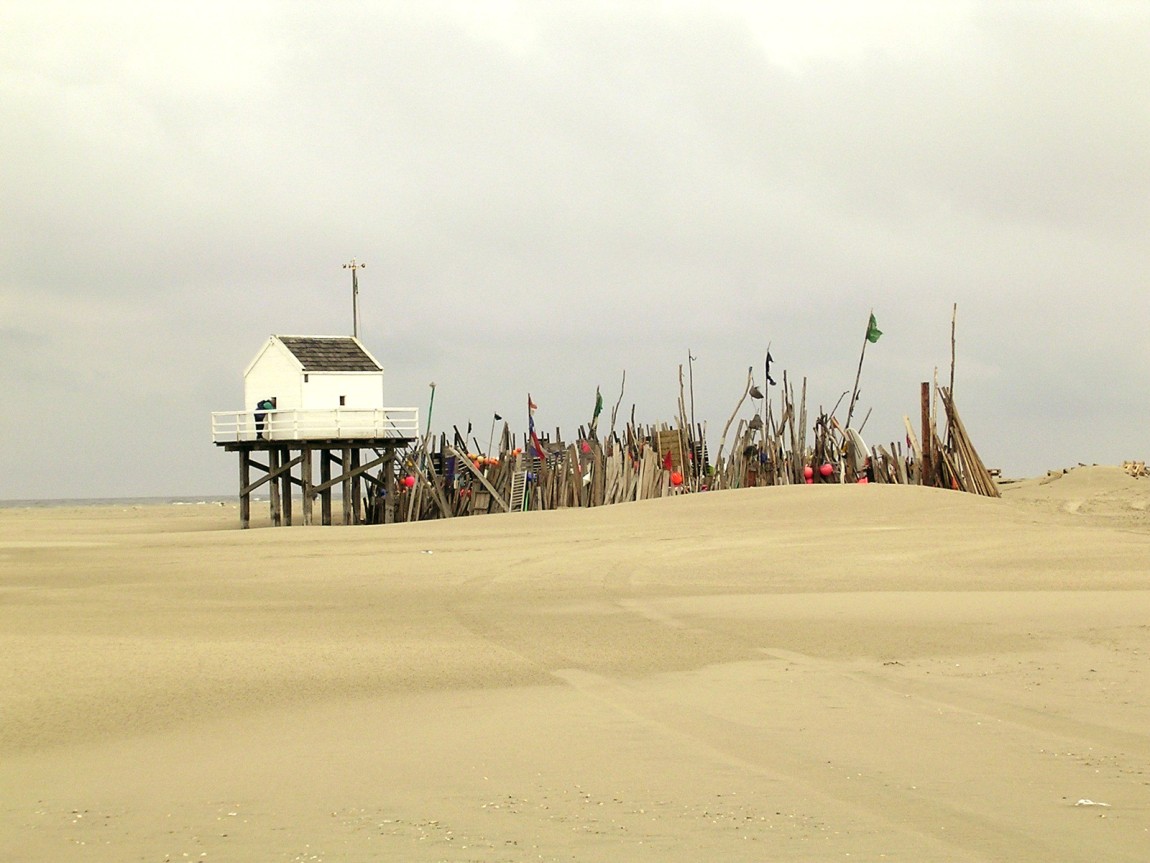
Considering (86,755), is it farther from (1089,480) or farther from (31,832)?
(1089,480)

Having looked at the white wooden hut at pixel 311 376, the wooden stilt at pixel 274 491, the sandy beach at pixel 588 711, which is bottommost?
the sandy beach at pixel 588 711

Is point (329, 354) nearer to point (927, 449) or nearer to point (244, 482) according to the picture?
point (244, 482)

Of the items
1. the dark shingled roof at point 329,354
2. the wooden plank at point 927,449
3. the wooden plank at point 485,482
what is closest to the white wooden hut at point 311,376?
the dark shingled roof at point 329,354

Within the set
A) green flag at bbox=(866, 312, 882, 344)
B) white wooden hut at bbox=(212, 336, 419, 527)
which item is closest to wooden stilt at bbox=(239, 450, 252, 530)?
white wooden hut at bbox=(212, 336, 419, 527)

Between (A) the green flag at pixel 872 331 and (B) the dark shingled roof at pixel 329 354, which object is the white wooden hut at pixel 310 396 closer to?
(B) the dark shingled roof at pixel 329 354

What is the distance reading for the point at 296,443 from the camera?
33.1 m

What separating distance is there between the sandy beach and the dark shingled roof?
17.1m

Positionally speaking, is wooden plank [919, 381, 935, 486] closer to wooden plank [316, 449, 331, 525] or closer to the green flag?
the green flag

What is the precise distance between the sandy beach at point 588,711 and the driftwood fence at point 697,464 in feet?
33.5

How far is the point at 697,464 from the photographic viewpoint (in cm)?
2983

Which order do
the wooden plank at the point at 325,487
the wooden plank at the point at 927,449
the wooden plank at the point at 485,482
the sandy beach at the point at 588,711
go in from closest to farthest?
the sandy beach at the point at 588,711
the wooden plank at the point at 927,449
the wooden plank at the point at 485,482
the wooden plank at the point at 325,487

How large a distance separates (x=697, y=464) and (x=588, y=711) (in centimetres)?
2249

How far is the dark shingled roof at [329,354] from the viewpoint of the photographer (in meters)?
33.3

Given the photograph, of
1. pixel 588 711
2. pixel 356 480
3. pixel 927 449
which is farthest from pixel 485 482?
pixel 588 711
